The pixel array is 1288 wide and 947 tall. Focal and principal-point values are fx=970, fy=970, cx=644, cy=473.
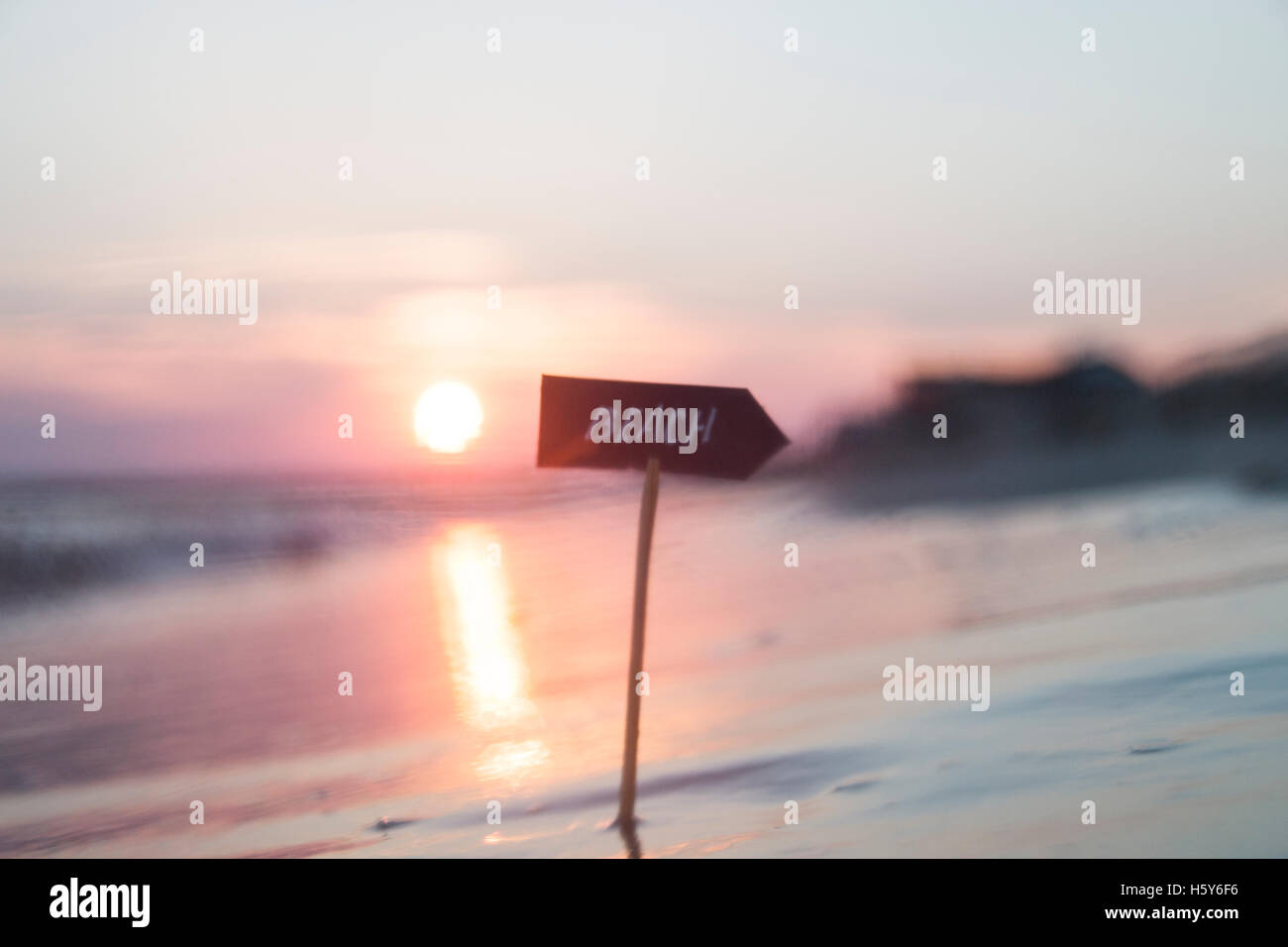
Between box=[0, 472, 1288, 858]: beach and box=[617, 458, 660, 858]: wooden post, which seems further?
box=[0, 472, 1288, 858]: beach

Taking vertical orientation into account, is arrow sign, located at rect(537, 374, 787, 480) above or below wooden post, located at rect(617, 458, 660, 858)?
above

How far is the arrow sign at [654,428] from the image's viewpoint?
212 cm

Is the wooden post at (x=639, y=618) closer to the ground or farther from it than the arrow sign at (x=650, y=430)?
closer to the ground

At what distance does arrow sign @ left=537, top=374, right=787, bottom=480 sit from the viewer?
2.12m

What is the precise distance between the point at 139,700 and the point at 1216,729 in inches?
139

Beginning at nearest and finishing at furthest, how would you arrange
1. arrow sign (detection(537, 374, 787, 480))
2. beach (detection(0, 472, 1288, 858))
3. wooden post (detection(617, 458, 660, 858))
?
1. arrow sign (detection(537, 374, 787, 480))
2. wooden post (detection(617, 458, 660, 858))
3. beach (detection(0, 472, 1288, 858))

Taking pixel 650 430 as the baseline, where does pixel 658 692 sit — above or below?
below

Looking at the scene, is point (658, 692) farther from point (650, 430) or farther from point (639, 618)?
point (650, 430)

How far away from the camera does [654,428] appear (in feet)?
7.05

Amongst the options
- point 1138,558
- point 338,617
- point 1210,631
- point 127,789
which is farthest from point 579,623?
point 1138,558

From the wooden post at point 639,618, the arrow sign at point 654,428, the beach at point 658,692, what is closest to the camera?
the arrow sign at point 654,428

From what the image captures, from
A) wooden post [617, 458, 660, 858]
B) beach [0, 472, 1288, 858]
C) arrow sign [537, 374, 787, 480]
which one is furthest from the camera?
beach [0, 472, 1288, 858]

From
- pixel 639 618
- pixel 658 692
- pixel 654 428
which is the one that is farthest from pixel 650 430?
pixel 658 692

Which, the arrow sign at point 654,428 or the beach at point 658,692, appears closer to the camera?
the arrow sign at point 654,428
